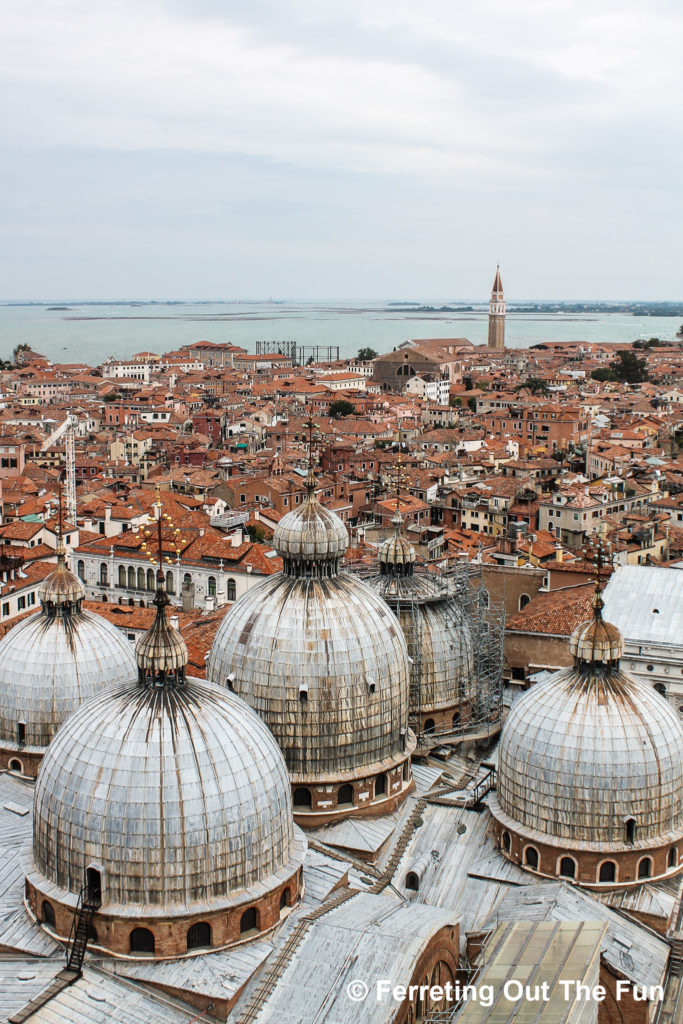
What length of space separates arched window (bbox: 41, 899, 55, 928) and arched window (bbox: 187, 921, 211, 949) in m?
1.70

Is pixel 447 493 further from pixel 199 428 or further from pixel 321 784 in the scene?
pixel 321 784

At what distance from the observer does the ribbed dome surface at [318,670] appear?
658 inches

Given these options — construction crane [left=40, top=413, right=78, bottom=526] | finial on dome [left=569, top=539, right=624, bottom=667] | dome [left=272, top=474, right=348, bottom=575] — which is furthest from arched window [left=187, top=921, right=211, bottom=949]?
construction crane [left=40, top=413, right=78, bottom=526]

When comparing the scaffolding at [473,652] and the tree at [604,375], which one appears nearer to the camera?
the scaffolding at [473,652]

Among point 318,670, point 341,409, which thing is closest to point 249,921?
point 318,670

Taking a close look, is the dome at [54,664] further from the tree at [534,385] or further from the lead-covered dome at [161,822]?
the tree at [534,385]

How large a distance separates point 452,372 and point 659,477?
7678 cm

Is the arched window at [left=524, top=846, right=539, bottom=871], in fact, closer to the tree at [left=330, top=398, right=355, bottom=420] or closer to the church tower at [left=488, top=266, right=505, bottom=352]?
the tree at [left=330, top=398, right=355, bottom=420]

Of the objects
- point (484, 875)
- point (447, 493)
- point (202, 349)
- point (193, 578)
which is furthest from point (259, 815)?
point (202, 349)

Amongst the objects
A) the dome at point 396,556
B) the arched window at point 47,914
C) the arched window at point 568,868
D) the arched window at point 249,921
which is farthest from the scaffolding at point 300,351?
the arched window at point 249,921

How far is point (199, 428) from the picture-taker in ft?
269

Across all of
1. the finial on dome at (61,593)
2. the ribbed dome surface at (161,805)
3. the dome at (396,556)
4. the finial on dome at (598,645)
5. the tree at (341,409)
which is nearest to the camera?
the ribbed dome surface at (161,805)

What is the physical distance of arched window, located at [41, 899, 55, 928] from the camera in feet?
44.3

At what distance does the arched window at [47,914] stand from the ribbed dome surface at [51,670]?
4.51 metres
